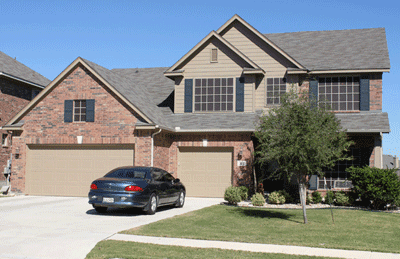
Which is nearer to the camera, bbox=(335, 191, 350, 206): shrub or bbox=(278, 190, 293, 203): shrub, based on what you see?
bbox=(335, 191, 350, 206): shrub

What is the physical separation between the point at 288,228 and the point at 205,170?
9.37m

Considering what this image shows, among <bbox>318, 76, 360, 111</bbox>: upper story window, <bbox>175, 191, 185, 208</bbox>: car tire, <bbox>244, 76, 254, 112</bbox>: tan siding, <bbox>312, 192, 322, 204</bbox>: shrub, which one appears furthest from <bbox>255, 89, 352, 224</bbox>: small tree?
<bbox>318, 76, 360, 111</bbox>: upper story window

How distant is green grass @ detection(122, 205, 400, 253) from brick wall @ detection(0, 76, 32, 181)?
1753 centimetres

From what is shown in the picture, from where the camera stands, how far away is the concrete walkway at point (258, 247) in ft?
26.6

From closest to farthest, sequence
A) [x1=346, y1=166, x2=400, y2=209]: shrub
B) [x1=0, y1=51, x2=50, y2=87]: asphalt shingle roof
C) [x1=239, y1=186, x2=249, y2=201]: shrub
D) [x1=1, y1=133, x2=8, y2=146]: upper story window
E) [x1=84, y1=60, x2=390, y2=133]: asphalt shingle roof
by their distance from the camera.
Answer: [x1=346, y1=166, x2=400, y2=209]: shrub → [x1=239, y1=186, x2=249, y2=201]: shrub → [x1=84, y1=60, x2=390, y2=133]: asphalt shingle roof → [x1=1, y1=133, x2=8, y2=146]: upper story window → [x1=0, y1=51, x2=50, y2=87]: asphalt shingle roof

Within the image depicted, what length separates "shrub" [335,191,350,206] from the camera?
17.1 m

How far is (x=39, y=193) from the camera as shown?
66.0 ft

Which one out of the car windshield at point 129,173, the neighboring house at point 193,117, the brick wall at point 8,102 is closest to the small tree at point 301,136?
the car windshield at point 129,173

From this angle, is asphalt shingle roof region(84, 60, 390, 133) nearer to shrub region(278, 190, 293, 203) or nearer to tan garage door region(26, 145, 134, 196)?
tan garage door region(26, 145, 134, 196)

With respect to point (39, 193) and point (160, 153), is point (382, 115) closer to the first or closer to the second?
point (160, 153)

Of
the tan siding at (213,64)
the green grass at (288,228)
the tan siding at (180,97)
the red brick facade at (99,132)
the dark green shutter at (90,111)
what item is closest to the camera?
the green grass at (288,228)

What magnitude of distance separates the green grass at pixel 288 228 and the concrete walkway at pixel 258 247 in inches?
13.9

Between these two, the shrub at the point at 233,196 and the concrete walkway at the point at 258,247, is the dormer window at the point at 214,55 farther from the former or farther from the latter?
the concrete walkway at the point at 258,247

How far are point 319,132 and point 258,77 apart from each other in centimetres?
978
